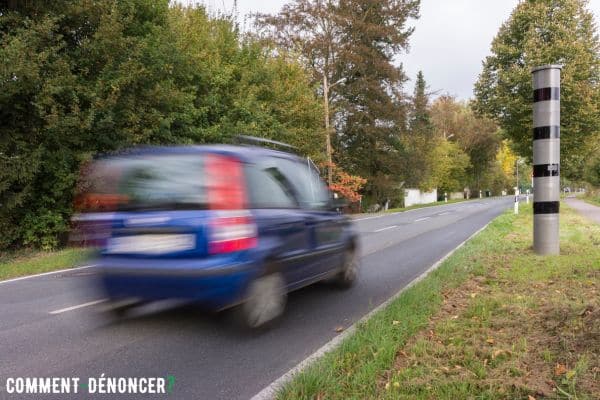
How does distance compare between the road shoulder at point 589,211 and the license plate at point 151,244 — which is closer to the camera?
the license plate at point 151,244

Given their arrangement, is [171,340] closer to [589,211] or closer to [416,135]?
[589,211]

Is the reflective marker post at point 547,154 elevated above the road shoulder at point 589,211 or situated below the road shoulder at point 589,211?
above

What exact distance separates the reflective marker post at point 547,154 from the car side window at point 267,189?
18.3 feet

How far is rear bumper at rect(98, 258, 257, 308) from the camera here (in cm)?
416

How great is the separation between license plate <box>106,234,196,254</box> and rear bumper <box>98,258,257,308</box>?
101 mm

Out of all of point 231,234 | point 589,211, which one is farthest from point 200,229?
point 589,211

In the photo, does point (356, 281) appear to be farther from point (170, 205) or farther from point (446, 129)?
point (446, 129)

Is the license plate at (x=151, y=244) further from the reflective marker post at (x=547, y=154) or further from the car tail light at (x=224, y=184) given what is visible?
the reflective marker post at (x=547, y=154)

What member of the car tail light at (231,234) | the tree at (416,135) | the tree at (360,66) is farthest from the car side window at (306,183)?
the tree at (416,135)

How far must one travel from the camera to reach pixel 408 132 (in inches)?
1334

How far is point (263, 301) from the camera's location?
4664 mm

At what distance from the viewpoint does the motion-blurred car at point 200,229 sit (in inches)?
166

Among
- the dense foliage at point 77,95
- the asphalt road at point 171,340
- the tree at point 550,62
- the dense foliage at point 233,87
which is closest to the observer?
the asphalt road at point 171,340

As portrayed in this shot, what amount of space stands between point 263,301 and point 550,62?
20839 mm
